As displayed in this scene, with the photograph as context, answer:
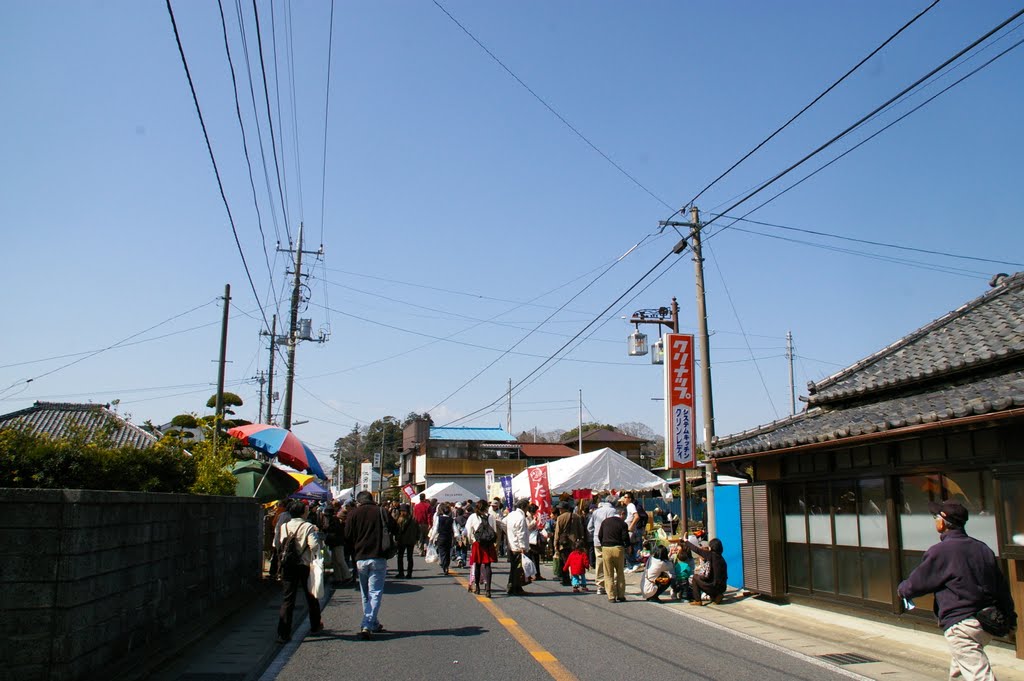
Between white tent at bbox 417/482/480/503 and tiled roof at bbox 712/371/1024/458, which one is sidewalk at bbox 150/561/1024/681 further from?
white tent at bbox 417/482/480/503

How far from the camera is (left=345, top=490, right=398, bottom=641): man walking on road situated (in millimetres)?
9336

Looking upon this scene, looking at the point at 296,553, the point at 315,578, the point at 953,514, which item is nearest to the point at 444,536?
the point at 315,578

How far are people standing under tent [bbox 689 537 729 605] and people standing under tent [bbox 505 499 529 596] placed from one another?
3.19 metres

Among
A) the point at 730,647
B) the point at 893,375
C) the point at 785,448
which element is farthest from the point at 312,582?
the point at 893,375

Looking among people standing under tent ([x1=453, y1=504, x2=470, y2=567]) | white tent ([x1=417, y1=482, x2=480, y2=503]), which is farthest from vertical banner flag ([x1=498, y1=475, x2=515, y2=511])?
white tent ([x1=417, y1=482, x2=480, y2=503])

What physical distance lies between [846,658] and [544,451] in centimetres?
5753

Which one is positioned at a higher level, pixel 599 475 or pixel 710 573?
pixel 599 475

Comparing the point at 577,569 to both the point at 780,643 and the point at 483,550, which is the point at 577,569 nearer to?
the point at 483,550

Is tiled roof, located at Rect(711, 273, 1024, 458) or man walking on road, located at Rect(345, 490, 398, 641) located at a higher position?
tiled roof, located at Rect(711, 273, 1024, 458)

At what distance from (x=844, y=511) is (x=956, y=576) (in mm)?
5769

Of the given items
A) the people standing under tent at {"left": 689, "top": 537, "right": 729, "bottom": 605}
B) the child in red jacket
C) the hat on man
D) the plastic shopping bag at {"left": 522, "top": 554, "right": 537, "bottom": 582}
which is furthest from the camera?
the plastic shopping bag at {"left": 522, "top": 554, "right": 537, "bottom": 582}

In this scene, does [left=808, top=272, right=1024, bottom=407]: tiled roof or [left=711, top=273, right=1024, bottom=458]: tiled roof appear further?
[left=808, top=272, right=1024, bottom=407]: tiled roof

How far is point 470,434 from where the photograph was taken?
59844 millimetres

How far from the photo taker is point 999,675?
7438 millimetres
